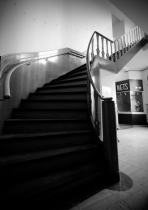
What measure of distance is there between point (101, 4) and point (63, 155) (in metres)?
7.44

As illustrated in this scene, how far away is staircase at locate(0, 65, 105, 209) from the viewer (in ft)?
3.23

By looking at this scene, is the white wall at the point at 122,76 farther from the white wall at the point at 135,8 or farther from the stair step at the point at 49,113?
the stair step at the point at 49,113

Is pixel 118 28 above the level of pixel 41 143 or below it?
above

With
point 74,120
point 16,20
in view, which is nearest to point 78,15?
point 16,20

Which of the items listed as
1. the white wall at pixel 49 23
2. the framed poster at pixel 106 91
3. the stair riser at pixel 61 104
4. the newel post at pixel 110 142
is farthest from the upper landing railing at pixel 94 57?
the framed poster at pixel 106 91

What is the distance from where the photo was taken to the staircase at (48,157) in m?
0.98

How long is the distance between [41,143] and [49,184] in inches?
20.0

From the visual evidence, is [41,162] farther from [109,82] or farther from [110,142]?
[109,82]

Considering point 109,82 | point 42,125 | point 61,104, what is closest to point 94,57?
point 61,104

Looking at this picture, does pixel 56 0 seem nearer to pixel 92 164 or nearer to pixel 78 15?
pixel 78 15

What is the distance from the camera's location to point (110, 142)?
1385 millimetres

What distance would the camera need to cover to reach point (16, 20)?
109 inches

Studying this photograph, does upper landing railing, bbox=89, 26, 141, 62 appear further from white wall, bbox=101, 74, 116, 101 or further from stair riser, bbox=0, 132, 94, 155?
stair riser, bbox=0, 132, 94, 155

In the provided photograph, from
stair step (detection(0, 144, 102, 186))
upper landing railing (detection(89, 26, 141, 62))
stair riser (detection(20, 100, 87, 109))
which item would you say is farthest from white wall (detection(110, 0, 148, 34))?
stair step (detection(0, 144, 102, 186))
